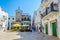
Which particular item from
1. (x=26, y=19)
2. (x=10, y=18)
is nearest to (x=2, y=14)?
(x=10, y=18)

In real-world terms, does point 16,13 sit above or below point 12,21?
above

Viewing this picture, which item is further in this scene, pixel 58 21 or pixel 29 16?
pixel 29 16

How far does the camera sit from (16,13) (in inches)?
2227

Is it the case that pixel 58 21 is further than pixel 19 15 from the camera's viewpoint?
No

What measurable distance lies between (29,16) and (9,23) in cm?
935

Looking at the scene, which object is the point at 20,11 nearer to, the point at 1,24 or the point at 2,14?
the point at 2,14

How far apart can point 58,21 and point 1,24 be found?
2937 cm

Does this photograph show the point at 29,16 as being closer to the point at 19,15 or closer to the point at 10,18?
the point at 19,15

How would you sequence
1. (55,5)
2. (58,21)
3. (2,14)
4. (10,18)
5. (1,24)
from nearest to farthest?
1. (58,21)
2. (55,5)
3. (1,24)
4. (2,14)
5. (10,18)

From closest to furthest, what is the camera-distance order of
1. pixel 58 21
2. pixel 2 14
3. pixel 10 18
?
1. pixel 58 21
2. pixel 2 14
3. pixel 10 18

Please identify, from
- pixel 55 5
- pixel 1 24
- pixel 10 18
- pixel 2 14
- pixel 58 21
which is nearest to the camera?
pixel 58 21

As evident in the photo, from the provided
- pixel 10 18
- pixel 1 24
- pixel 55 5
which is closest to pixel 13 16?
pixel 10 18

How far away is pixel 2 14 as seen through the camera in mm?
46531

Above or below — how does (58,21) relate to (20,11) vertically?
below
